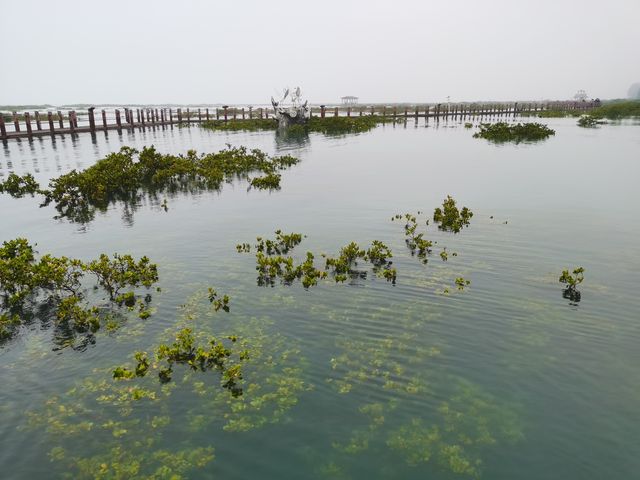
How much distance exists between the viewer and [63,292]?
1146cm

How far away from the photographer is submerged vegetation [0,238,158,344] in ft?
32.1

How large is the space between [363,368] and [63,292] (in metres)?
8.55

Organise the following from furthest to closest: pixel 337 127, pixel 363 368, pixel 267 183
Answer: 1. pixel 337 127
2. pixel 267 183
3. pixel 363 368

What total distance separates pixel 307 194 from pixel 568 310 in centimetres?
1474

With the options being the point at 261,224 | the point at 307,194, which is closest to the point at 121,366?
the point at 261,224

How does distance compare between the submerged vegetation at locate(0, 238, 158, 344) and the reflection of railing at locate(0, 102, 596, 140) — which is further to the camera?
the reflection of railing at locate(0, 102, 596, 140)

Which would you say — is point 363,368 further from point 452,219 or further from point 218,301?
point 452,219

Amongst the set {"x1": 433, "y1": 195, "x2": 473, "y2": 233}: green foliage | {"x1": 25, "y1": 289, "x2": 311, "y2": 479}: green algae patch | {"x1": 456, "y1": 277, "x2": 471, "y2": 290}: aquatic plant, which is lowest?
{"x1": 25, "y1": 289, "x2": 311, "y2": 479}: green algae patch

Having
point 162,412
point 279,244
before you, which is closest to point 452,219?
point 279,244

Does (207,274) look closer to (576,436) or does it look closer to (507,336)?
(507,336)

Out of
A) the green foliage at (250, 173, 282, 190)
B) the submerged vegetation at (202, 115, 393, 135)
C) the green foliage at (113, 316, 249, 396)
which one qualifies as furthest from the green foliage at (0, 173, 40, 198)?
the submerged vegetation at (202, 115, 393, 135)

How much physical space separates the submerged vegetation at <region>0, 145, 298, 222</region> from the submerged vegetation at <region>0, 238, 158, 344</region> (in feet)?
25.5

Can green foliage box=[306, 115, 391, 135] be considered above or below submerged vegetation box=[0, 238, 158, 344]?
above

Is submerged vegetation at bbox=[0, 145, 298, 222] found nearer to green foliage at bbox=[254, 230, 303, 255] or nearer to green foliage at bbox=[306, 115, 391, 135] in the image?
green foliage at bbox=[254, 230, 303, 255]
